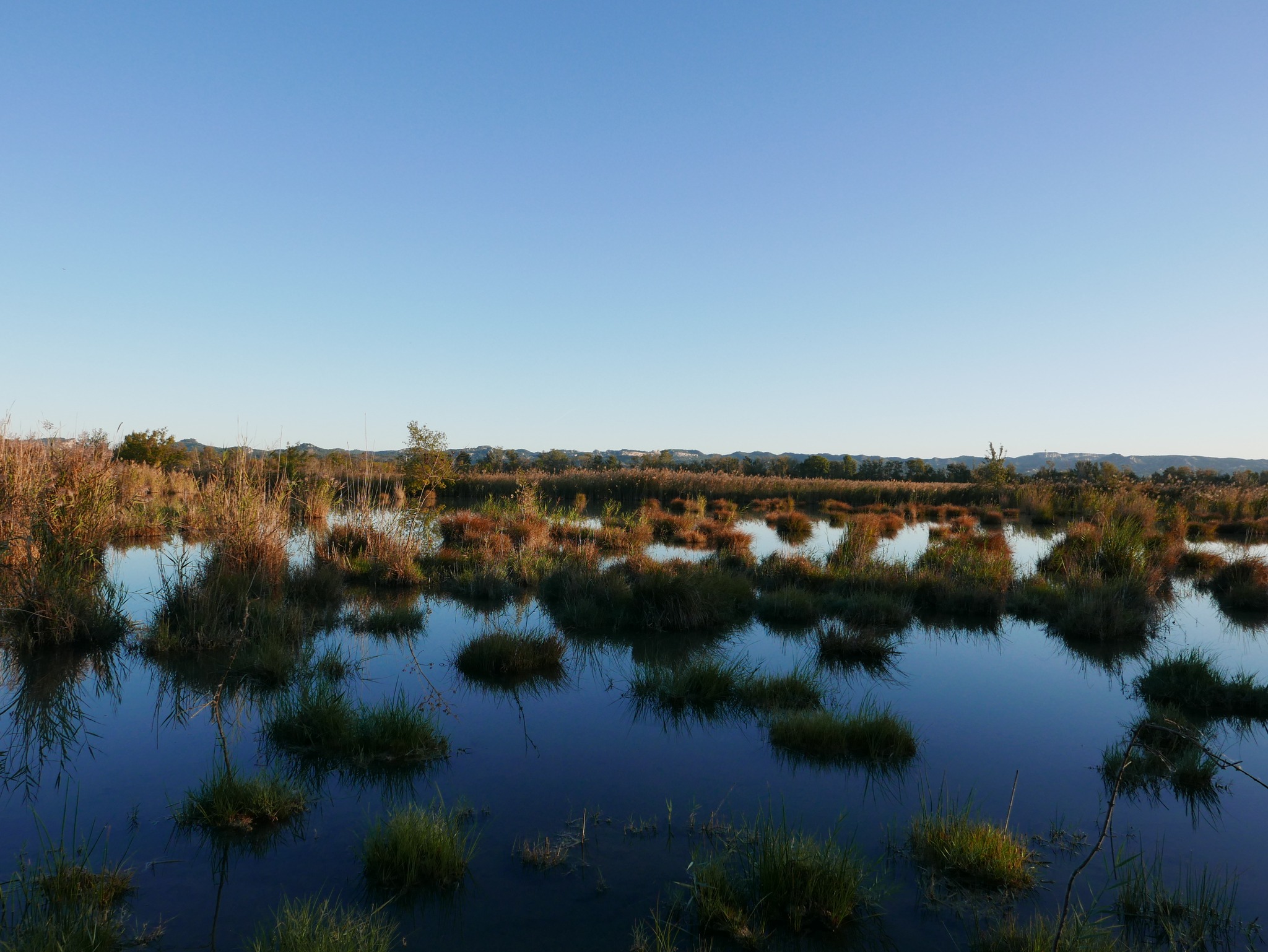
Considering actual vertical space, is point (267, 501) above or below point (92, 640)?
above

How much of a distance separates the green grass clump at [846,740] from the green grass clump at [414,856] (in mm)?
2366

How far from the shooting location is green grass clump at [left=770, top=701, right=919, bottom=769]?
4.79 m

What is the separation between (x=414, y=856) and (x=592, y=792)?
4.04 ft

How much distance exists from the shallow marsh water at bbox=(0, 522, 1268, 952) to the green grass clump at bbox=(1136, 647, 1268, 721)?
0.33 metres

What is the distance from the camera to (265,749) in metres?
4.70

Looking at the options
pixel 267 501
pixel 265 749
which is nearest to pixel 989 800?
pixel 265 749

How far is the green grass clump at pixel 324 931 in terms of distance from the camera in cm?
259

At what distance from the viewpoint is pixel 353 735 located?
4.70 meters

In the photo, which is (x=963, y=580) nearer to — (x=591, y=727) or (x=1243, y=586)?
(x=1243, y=586)

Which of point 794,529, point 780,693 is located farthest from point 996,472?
point 780,693

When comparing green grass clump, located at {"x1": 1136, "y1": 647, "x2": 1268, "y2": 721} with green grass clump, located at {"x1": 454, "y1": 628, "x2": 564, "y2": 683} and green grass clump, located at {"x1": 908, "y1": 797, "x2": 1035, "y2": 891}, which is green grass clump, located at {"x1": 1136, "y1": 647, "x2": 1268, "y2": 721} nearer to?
green grass clump, located at {"x1": 908, "y1": 797, "x2": 1035, "y2": 891}

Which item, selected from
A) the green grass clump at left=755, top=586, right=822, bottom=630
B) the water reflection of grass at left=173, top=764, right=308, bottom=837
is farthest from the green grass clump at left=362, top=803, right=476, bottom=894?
the green grass clump at left=755, top=586, right=822, bottom=630

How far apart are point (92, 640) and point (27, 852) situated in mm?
4270

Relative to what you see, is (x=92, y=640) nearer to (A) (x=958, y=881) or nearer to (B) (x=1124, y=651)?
(A) (x=958, y=881)
